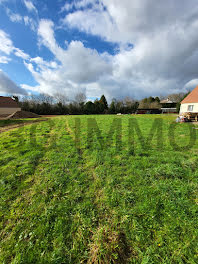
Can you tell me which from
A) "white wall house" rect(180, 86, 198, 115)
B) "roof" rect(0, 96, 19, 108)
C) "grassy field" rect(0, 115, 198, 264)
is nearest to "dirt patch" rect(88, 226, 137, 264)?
"grassy field" rect(0, 115, 198, 264)

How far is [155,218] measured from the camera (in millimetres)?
2002

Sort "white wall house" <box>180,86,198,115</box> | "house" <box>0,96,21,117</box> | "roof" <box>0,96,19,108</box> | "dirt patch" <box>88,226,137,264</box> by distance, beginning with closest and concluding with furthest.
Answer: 1. "dirt patch" <box>88,226,137,264</box>
2. "white wall house" <box>180,86,198,115</box>
3. "house" <box>0,96,21,117</box>
4. "roof" <box>0,96,19,108</box>

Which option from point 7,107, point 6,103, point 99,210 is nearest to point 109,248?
point 99,210

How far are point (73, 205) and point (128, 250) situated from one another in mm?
1251

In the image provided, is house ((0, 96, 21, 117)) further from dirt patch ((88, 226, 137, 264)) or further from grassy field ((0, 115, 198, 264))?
dirt patch ((88, 226, 137, 264))

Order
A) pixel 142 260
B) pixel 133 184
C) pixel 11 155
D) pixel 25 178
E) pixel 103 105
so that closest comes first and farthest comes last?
pixel 142 260
pixel 133 184
pixel 25 178
pixel 11 155
pixel 103 105

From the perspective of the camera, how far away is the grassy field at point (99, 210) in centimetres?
158

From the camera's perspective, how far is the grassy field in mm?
1582

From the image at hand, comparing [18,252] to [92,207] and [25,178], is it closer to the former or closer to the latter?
[92,207]

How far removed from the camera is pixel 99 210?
219cm

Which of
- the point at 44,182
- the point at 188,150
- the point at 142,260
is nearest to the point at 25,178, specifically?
the point at 44,182

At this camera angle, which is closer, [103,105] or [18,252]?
[18,252]

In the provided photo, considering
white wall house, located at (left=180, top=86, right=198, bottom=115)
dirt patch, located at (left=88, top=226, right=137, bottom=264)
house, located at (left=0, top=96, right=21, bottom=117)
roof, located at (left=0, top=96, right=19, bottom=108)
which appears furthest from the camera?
roof, located at (left=0, top=96, right=19, bottom=108)

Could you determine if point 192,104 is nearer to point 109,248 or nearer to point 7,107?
point 109,248
